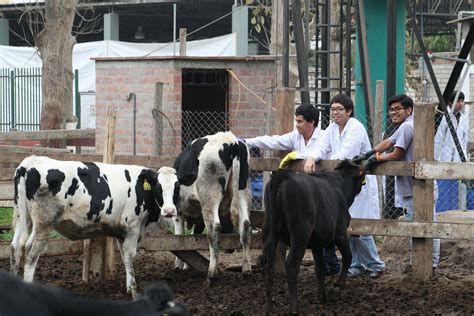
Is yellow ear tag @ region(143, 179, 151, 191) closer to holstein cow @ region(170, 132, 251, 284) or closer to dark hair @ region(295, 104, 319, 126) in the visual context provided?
holstein cow @ region(170, 132, 251, 284)

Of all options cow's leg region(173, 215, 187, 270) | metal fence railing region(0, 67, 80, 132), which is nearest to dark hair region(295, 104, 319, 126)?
cow's leg region(173, 215, 187, 270)

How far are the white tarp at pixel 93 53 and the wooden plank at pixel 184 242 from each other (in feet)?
52.0

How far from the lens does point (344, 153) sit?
10.1 metres

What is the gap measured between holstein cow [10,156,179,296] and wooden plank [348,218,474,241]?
1833mm

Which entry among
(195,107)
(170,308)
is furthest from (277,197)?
(195,107)

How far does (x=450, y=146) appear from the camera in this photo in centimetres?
1247

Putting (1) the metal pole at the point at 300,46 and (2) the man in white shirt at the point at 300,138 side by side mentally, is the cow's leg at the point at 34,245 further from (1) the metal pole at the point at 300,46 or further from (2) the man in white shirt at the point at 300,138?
(1) the metal pole at the point at 300,46

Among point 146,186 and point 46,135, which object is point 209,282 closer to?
point 146,186

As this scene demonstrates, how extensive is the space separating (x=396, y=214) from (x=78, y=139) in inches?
299

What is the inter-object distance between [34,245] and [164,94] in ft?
20.4

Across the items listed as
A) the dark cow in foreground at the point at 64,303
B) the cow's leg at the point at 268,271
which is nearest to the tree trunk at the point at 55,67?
the cow's leg at the point at 268,271

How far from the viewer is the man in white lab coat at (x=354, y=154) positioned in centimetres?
1007

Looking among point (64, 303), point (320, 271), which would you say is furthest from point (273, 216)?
point (64, 303)

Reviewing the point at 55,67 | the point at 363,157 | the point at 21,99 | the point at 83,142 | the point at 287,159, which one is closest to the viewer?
the point at 363,157
